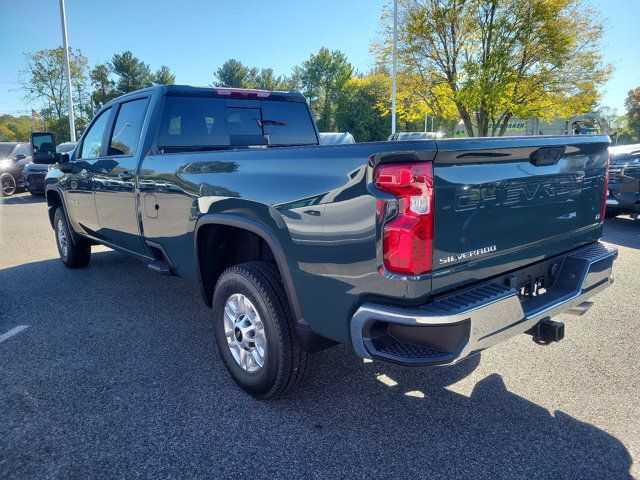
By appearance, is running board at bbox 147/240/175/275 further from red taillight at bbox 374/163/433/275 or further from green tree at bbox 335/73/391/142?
green tree at bbox 335/73/391/142

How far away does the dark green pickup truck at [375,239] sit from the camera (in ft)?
6.86

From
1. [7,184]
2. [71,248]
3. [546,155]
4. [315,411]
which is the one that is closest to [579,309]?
[546,155]

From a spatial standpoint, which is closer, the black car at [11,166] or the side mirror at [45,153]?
the side mirror at [45,153]

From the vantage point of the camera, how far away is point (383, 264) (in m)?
2.11

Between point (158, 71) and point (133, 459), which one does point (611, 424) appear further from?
point (158, 71)

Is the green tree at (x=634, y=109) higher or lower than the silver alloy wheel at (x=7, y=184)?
higher

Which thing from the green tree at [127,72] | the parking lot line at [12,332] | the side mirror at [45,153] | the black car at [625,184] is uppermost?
the green tree at [127,72]

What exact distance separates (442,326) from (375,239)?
1.54 ft

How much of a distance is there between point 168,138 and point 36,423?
2335 mm

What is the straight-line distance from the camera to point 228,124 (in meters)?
4.37

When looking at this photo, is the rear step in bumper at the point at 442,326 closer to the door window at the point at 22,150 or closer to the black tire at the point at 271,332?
the black tire at the point at 271,332

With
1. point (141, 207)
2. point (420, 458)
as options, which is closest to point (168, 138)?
point (141, 207)

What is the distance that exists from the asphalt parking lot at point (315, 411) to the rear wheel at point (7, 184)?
1349 centimetres

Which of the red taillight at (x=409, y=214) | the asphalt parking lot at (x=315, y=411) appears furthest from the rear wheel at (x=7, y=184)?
the red taillight at (x=409, y=214)
